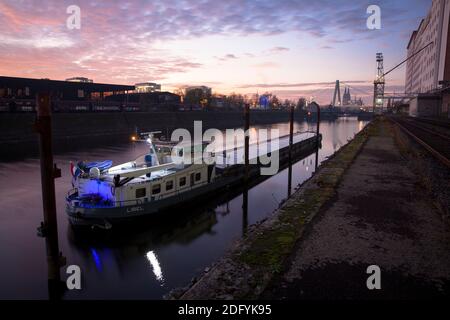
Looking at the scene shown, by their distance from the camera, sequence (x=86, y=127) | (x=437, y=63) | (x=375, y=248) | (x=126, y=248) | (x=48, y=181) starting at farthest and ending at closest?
(x=437, y=63) → (x=86, y=127) → (x=126, y=248) → (x=48, y=181) → (x=375, y=248)

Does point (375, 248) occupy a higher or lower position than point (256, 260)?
higher

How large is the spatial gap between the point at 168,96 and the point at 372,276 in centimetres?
14618

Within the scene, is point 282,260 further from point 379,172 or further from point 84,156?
point 84,156

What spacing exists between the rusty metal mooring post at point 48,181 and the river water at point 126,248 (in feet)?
4.58

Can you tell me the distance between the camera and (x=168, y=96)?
148 meters

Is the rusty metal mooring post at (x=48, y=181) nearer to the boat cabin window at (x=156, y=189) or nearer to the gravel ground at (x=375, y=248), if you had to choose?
the boat cabin window at (x=156, y=189)

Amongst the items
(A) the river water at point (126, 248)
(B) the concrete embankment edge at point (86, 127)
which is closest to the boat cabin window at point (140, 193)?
(A) the river water at point (126, 248)

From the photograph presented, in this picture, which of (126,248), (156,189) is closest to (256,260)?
(126,248)

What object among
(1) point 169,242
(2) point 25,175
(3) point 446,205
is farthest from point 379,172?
(2) point 25,175

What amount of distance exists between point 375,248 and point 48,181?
1236 centimetres

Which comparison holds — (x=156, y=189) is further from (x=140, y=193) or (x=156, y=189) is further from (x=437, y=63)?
(x=437, y=63)

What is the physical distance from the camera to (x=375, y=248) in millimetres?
11367

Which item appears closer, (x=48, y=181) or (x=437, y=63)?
(x=48, y=181)

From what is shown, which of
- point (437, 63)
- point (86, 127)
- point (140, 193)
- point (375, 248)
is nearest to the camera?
point (375, 248)
